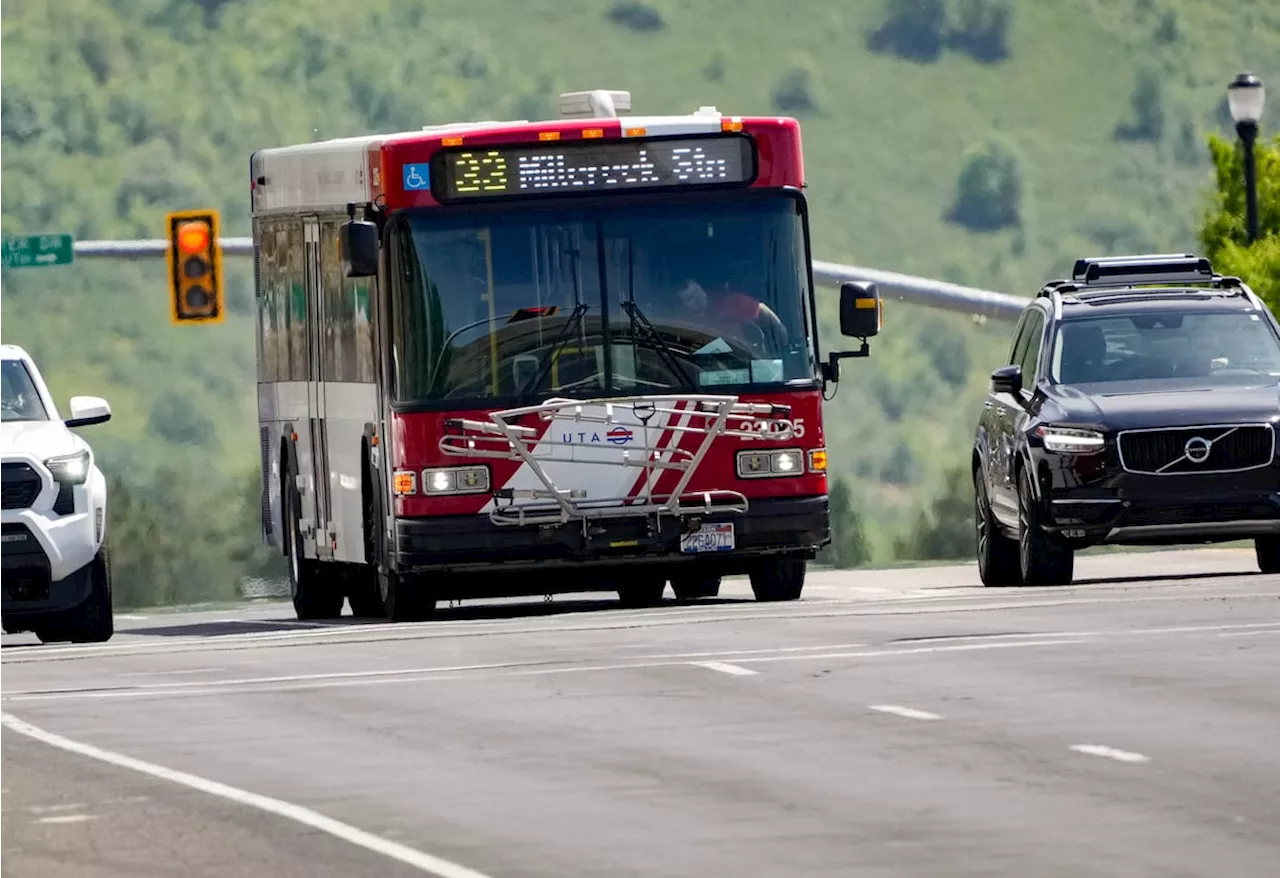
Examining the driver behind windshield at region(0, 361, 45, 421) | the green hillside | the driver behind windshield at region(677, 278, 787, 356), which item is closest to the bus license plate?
the driver behind windshield at region(677, 278, 787, 356)

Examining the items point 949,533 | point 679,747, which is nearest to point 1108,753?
point 679,747

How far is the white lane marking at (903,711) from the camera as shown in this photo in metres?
14.8

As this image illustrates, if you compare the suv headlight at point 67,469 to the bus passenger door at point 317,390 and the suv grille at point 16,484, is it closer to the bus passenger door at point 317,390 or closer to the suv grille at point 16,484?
the suv grille at point 16,484

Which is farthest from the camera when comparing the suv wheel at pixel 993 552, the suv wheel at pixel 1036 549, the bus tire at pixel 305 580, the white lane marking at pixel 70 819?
the bus tire at pixel 305 580

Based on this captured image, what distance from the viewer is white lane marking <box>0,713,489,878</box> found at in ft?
36.2

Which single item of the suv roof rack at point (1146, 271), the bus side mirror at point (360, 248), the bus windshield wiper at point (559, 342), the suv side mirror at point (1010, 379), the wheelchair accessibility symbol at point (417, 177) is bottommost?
the suv side mirror at point (1010, 379)

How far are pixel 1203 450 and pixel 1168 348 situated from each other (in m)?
1.44

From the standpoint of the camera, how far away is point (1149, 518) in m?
23.3

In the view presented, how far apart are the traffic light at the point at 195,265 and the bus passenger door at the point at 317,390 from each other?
1587 cm

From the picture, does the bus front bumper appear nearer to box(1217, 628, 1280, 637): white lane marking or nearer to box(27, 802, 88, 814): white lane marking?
box(1217, 628, 1280, 637): white lane marking

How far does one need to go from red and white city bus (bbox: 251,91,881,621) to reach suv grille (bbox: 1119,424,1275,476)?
1.87 metres

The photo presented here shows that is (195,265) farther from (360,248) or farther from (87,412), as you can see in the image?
(360,248)

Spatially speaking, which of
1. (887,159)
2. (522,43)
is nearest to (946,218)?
(887,159)

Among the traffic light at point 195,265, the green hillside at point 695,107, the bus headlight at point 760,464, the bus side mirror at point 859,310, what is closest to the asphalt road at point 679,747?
the bus headlight at point 760,464
